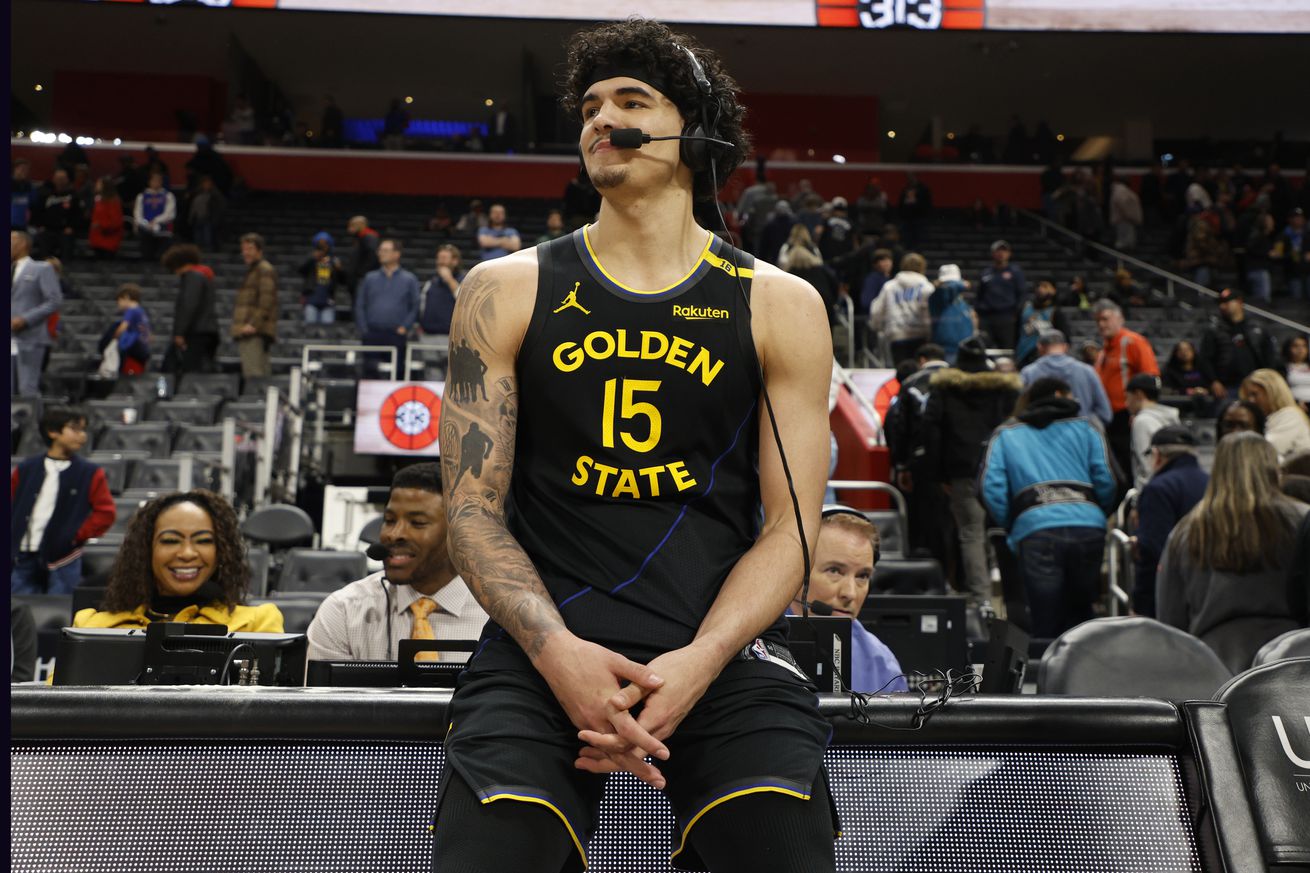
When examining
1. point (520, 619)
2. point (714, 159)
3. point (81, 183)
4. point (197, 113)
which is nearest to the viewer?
point (520, 619)

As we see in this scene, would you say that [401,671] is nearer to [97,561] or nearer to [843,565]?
[843,565]

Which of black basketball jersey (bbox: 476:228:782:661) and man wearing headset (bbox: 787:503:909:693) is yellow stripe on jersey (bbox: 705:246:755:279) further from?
man wearing headset (bbox: 787:503:909:693)

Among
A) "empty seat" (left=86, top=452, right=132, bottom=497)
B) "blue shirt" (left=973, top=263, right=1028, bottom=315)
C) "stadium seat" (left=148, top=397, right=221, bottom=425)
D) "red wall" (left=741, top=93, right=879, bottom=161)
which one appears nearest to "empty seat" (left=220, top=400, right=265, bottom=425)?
"stadium seat" (left=148, top=397, right=221, bottom=425)

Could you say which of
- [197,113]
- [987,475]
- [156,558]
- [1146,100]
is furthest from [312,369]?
[1146,100]

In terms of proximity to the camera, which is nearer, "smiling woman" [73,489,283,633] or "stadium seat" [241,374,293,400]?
"smiling woman" [73,489,283,633]

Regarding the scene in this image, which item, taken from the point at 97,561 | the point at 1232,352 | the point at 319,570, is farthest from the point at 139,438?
the point at 1232,352

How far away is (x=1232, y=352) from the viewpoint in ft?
39.4

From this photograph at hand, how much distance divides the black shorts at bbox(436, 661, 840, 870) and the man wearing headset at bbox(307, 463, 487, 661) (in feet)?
8.04

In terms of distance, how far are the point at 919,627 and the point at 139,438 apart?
8.33m

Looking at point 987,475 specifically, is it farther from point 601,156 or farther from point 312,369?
point 312,369

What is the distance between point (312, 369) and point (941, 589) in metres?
7.73

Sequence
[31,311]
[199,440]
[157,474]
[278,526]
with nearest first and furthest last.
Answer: [278,526], [157,474], [199,440], [31,311]

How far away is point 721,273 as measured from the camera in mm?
2047

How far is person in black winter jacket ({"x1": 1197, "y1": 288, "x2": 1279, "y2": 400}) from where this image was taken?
472 inches
